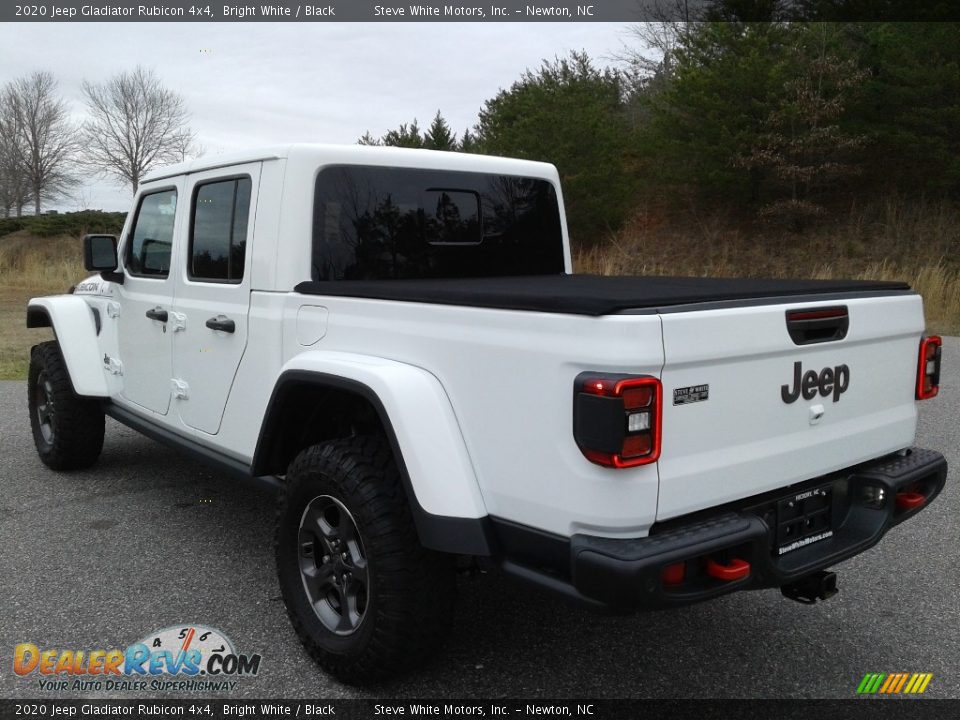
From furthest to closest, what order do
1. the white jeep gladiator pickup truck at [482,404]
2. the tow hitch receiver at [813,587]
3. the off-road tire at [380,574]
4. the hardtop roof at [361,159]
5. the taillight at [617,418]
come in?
1. the hardtop roof at [361,159]
2. the tow hitch receiver at [813,587]
3. the off-road tire at [380,574]
4. the white jeep gladiator pickup truck at [482,404]
5. the taillight at [617,418]

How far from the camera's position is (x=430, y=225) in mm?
3961

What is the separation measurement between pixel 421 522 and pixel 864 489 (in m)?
1.59

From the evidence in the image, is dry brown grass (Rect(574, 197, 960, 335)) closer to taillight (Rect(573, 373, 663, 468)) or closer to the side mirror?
the side mirror

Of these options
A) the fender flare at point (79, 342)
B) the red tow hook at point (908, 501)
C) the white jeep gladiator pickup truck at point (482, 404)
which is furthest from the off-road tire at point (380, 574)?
the fender flare at point (79, 342)

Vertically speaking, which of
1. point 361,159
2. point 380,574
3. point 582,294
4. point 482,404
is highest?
point 361,159

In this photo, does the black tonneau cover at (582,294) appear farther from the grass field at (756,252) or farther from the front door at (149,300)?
the grass field at (756,252)

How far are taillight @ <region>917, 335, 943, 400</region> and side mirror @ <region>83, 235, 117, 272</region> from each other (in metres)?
4.09

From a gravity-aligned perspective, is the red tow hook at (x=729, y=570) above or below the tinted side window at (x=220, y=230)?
below

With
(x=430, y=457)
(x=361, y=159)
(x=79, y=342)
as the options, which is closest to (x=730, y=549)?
(x=430, y=457)

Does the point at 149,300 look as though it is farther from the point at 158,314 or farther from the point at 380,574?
the point at 380,574

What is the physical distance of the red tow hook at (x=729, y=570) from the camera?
2381 mm

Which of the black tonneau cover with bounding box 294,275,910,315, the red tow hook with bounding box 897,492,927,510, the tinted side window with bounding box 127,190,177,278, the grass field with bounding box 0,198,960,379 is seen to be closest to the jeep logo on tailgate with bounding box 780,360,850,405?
the black tonneau cover with bounding box 294,275,910,315

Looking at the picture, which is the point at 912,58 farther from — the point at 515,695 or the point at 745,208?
the point at 515,695

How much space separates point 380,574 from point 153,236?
277 centimetres
